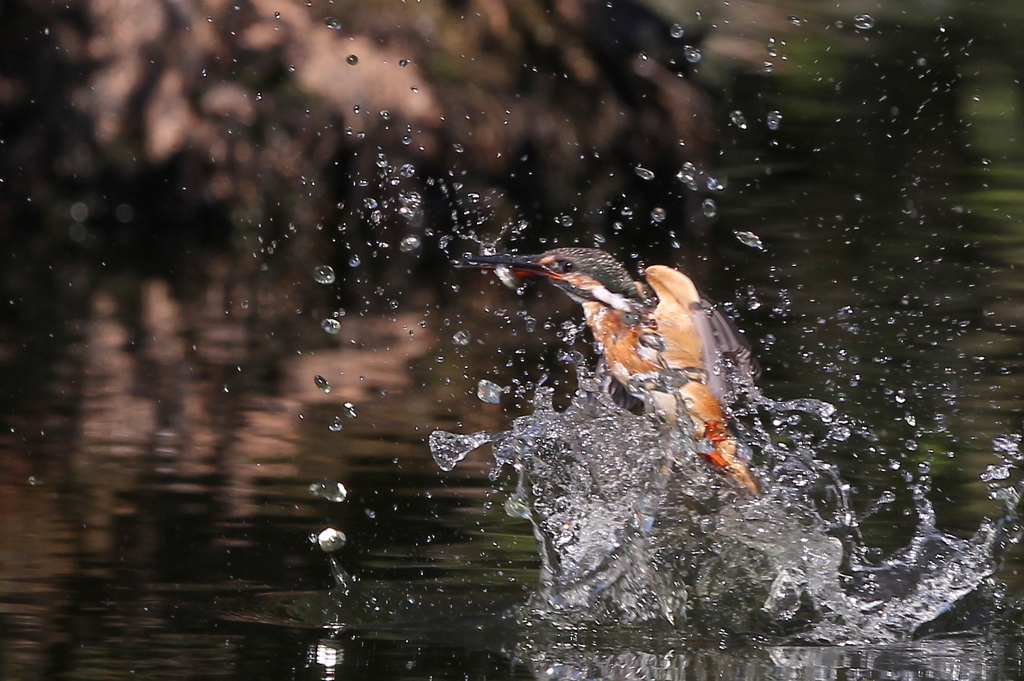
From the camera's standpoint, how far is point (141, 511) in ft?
13.8

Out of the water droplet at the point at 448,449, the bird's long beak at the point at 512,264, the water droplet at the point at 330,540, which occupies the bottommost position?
the water droplet at the point at 330,540

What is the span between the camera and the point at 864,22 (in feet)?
10.5

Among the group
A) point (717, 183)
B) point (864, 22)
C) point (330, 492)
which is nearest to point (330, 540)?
point (330, 492)

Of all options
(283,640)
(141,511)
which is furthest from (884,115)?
(141,511)

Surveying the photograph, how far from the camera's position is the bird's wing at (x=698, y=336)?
406 centimetres

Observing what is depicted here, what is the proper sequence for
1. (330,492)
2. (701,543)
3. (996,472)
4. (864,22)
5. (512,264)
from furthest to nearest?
(996,472)
(330,492)
(512,264)
(701,543)
(864,22)

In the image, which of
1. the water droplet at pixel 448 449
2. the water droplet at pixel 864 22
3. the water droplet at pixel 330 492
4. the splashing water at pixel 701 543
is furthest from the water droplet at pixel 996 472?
the water droplet at pixel 864 22

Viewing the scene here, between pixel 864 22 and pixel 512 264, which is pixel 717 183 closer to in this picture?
pixel 512 264

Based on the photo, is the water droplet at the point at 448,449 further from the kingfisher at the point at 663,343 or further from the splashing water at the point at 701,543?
the kingfisher at the point at 663,343

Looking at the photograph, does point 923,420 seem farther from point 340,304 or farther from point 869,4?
point 340,304

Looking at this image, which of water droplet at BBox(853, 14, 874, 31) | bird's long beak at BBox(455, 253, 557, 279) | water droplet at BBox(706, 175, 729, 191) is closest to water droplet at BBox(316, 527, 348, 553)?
bird's long beak at BBox(455, 253, 557, 279)

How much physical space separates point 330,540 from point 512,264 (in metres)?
0.75

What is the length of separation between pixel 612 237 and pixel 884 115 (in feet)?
37.4

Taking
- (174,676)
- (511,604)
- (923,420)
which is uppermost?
(923,420)
